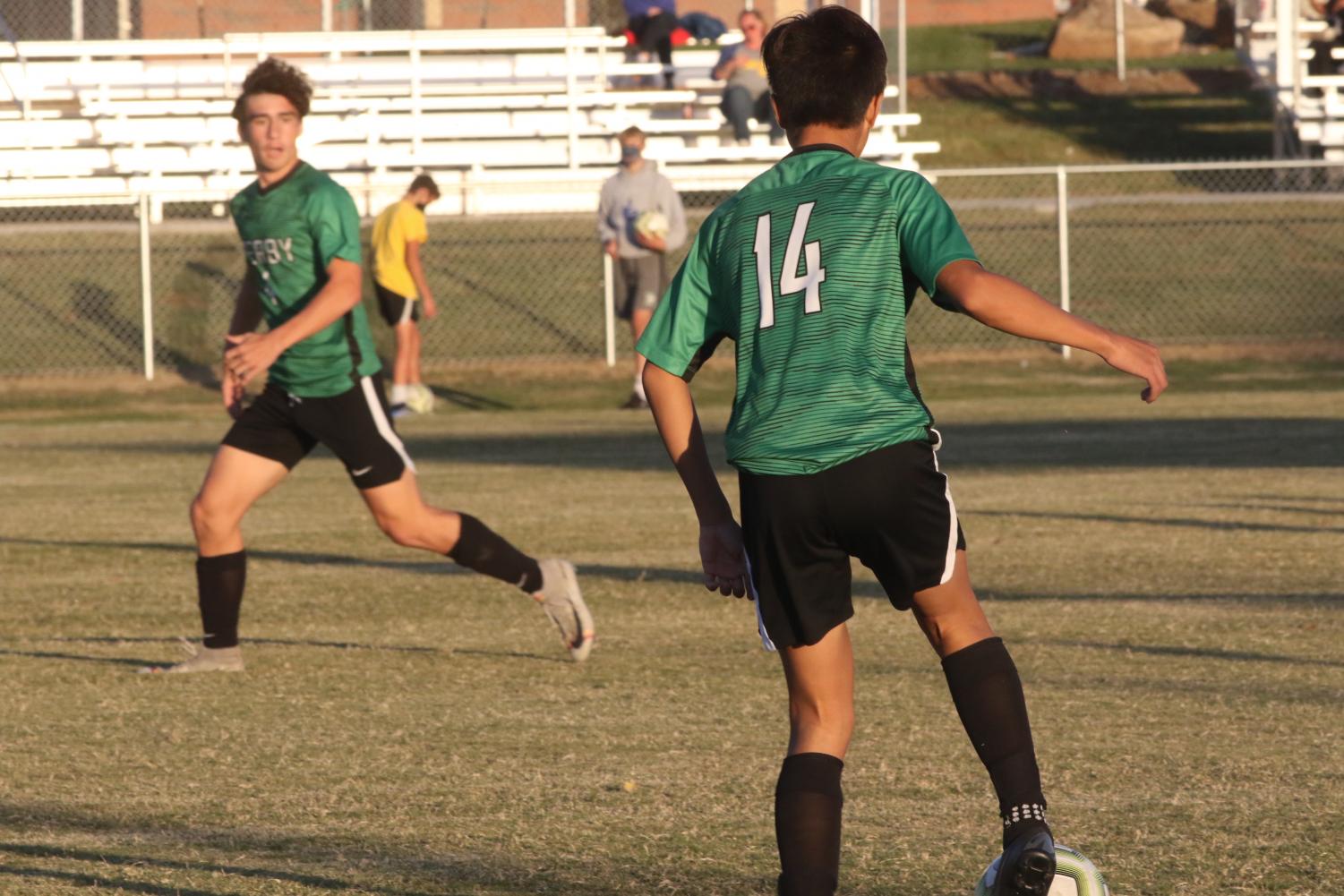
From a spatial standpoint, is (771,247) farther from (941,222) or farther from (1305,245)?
(1305,245)

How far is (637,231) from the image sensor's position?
61.3 feet

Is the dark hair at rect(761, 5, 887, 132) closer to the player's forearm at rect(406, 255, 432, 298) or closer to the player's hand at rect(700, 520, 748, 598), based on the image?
the player's hand at rect(700, 520, 748, 598)

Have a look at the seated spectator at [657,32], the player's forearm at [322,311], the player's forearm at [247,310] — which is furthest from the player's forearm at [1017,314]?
the seated spectator at [657,32]

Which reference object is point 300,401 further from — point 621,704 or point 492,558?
point 621,704

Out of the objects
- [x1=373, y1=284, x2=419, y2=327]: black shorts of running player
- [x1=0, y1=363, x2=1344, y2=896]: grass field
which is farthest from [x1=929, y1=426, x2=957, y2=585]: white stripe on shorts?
[x1=373, y1=284, x2=419, y2=327]: black shorts of running player

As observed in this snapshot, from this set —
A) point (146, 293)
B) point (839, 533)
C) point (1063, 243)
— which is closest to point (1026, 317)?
point (839, 533)

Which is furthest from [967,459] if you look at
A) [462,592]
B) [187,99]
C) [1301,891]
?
[187,99]

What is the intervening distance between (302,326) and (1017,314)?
3698 mm

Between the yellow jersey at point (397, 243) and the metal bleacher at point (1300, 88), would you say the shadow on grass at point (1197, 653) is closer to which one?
the yellow jersey at point (397, 243)

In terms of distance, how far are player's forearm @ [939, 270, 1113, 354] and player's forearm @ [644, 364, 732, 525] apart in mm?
568

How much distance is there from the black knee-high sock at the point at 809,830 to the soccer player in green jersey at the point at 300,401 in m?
3.56

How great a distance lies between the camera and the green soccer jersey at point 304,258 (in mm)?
7395

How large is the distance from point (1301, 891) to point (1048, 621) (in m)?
3.78

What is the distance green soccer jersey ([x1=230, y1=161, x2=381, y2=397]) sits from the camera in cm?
739
